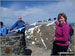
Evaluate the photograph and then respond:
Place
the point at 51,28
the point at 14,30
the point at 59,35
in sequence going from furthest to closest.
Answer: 1. the point at 51,28
2. the point at 14,30
3. the point at 59,35

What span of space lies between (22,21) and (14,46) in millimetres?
1210

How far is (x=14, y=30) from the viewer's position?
648 centimetres

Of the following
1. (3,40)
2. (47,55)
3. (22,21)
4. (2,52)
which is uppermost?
(22,21)

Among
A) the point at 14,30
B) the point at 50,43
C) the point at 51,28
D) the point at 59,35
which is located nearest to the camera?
the point at 59,35

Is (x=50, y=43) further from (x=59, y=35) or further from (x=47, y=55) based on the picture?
(x=59, y=35)

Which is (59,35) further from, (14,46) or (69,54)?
(14,46)

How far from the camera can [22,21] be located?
21.3 ft

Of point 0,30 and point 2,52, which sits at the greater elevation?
point 0,30

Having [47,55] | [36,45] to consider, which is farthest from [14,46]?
[36,45]

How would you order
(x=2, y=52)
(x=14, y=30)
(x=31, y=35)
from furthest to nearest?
(x=31, y=35)
(x=14, y=30)
(x=2, y=52)

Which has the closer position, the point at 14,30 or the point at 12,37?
the point at 12,37

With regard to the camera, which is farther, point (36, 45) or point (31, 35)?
point (31, 35)

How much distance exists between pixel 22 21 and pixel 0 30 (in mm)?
965

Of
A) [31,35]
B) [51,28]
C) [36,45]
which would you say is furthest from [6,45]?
[51,28]
